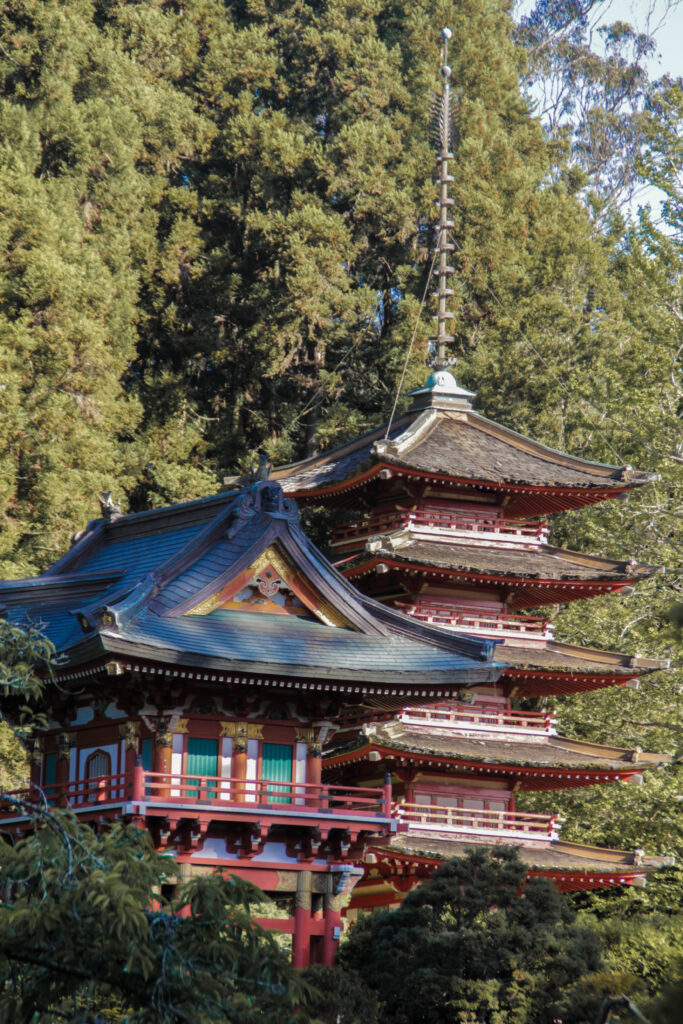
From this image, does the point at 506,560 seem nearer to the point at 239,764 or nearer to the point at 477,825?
the point at 477,825

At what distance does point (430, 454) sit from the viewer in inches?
1212

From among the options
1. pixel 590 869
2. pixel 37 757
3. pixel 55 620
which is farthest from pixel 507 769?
pixel 55 620

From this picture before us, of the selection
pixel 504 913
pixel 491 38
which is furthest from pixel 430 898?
pixel 491 38

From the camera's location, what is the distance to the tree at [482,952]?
19.6 metres

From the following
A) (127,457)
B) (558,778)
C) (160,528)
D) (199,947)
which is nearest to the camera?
(199,947)

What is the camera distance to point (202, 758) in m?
22.0

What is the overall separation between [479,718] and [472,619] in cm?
200

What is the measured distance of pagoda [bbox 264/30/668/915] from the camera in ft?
92.3

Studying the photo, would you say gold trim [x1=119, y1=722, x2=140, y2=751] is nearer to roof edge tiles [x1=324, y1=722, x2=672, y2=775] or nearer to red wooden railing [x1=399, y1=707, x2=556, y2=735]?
roof edge tiles [x1=324, y1=722, x2=672, y2=775]

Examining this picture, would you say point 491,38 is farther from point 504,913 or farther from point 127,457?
point 504,913

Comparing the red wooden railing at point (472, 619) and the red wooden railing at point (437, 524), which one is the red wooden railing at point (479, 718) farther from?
the red wooden railing at point (437, 524)

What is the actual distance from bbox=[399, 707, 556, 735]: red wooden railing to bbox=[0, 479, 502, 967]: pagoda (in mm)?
5156

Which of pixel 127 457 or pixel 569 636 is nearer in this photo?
pixel 569 636

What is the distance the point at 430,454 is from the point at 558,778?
6911 millimetres
